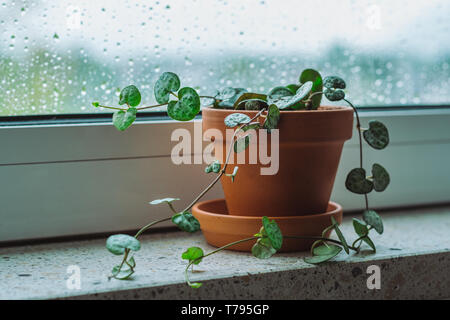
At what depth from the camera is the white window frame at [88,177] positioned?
785 mm

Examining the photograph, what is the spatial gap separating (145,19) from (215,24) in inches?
4.6

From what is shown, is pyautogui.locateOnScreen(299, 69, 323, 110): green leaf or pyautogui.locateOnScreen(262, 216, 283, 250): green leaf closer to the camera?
pyautogui.locateOnScreen(262, 216, 283, 250): green leaf

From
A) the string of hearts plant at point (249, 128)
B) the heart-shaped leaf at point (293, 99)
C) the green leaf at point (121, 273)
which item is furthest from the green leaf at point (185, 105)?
the green leaf at point (121, 273)

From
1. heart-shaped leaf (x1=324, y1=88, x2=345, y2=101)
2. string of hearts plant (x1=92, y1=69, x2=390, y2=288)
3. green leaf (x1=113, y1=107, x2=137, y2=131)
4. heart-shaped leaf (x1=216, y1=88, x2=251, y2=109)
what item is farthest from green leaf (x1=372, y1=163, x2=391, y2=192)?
green leaf (x1=113, y1=107, x2=137, y2=131)

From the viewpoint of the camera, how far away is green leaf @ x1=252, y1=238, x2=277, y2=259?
0.67m

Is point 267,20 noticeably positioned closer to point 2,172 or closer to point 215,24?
point 215,24

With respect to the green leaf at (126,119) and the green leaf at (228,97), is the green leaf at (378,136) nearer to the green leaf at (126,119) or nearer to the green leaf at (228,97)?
the green leaf at (228,97)

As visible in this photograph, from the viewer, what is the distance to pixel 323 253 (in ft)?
2.30

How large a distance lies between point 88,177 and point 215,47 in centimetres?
30

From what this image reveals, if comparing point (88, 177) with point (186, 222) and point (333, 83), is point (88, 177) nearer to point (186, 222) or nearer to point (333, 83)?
point (186, 222)

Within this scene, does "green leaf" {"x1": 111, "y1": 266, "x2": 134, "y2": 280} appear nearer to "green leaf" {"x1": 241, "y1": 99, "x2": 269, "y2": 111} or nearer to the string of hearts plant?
the string of hearts plant

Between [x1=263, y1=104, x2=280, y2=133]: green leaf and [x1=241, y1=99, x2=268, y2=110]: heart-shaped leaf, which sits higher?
[x1=241, y1=99, x2=268, y2=110]: heart-shaped leaf

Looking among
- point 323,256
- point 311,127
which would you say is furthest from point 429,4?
point 323,256

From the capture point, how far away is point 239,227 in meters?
0.73
